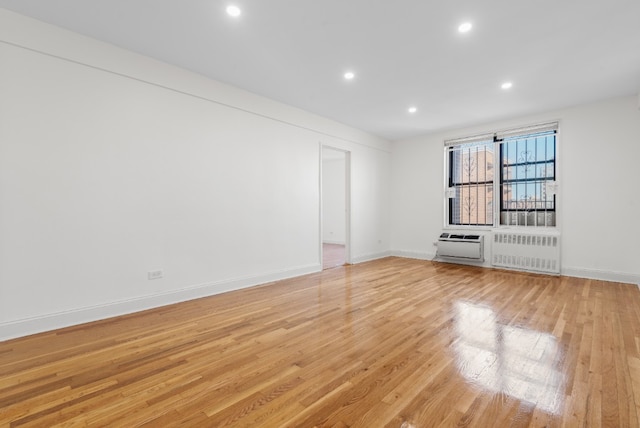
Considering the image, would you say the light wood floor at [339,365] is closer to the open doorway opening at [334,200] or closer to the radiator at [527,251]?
the radiator at [527,251]

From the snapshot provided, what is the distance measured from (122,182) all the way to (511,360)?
409 cm

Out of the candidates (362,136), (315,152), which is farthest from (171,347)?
(362,136)

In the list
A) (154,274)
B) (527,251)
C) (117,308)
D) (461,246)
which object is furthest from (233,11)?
(527,251)

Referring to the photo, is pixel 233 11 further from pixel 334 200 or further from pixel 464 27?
pixel 334 200

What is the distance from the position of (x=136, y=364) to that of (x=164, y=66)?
10.8ft

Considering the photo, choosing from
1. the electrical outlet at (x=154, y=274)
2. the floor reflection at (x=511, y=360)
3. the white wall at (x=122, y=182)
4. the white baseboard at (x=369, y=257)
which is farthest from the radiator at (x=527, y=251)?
the electrical outlet at (x=154, y=274)

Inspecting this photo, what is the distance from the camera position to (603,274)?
471 centimetres

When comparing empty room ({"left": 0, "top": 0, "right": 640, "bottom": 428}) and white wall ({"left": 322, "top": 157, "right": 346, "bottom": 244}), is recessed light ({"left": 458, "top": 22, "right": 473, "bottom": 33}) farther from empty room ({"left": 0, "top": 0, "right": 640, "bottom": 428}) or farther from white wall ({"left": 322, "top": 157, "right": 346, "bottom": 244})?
white wall ({"left": 322, "top": 157, "right": 346, "bottom": 244})

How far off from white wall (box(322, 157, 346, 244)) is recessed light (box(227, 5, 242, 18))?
7217 mm

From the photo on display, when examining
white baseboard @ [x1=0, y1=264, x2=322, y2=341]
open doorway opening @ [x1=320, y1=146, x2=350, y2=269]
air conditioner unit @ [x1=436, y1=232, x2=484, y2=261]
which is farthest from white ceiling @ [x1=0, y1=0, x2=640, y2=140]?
open doorway opening @ [x1=320, y1=146, x2=350, y2=269]

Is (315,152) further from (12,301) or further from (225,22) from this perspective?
(12,301)

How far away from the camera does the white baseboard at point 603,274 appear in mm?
4492

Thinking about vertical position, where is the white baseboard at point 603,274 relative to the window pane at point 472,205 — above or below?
below

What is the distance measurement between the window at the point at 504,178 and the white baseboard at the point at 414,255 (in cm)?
91
